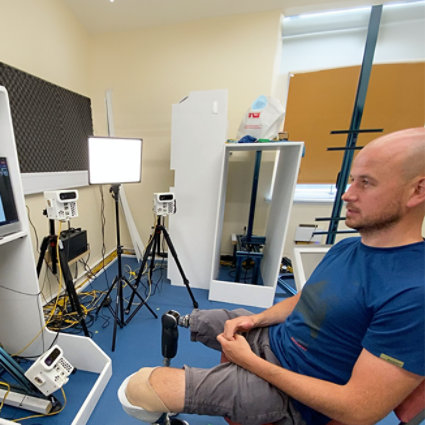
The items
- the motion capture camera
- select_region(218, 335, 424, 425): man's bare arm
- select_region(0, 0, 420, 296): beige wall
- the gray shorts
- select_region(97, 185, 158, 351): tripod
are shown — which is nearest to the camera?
select_region(218, 335, 424, 425): man's bare arm

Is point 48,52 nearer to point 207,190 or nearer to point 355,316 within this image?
point 207,190

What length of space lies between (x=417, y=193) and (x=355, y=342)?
0.48 meters

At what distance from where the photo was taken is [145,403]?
0.63 m

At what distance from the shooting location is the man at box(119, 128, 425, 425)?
0.49 metres

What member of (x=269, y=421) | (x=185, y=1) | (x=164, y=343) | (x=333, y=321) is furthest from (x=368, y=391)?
(x=185, y=1)

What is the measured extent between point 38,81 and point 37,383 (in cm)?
203

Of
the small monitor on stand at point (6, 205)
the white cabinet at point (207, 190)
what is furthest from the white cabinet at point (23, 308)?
the white cabinet at point (207, 190)

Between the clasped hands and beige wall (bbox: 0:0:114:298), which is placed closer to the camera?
the clasped hands

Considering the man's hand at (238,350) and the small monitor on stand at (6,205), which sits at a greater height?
the small monitor on stand at (6,205)

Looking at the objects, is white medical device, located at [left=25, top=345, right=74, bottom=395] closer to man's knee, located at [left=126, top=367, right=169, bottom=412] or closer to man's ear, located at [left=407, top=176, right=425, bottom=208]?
man's knee, located at [left=126, top=367, right=169, bottom=412]

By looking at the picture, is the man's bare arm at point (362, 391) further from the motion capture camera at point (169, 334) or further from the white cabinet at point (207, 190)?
the white cabinet at point (207, 190)

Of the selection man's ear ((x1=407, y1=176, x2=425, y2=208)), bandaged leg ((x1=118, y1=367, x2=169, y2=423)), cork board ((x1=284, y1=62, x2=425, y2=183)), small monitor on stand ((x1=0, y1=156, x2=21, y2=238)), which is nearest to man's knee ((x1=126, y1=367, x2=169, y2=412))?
bandaged leg ((x1=118, y1=367, x2=169, y2=423))

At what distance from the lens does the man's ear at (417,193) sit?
0.55 meters

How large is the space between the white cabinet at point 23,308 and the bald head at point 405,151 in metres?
1.50
